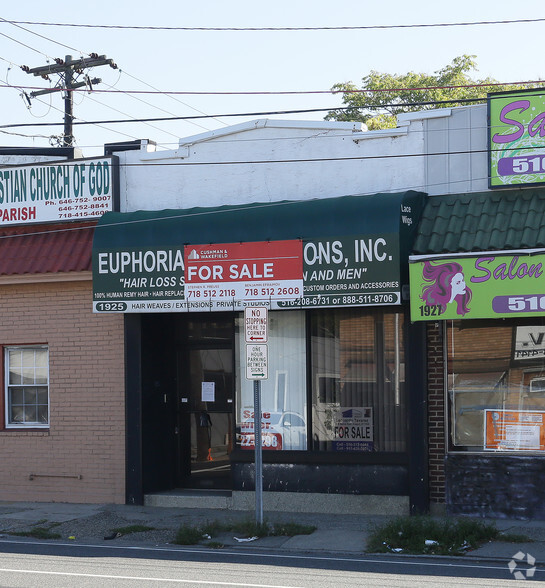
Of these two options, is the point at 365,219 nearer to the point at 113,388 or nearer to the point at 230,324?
the point at 230,324

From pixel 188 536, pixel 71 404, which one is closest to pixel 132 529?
pixel 188 536

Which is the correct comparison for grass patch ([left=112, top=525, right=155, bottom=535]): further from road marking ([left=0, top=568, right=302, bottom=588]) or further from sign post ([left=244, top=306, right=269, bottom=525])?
road marking ([left=0, top=568, right=302, bottom=588])

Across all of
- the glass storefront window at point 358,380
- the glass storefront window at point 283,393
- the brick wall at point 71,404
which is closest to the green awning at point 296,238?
the glass storefront window at point 358,380

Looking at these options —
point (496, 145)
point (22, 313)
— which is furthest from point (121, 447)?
point (496, 145)

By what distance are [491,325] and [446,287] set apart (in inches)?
42.8

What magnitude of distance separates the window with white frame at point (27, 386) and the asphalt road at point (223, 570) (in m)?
Result: 4.80

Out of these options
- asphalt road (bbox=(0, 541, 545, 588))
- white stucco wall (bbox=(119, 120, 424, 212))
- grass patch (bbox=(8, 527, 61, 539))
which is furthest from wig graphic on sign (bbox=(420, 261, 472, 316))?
grass patch (bbox=(8, 527, 61, 539))

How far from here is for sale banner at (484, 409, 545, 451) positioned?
12852 mm

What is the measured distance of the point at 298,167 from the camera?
14.5 metres

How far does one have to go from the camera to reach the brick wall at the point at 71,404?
15.3m

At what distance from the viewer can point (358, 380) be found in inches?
553

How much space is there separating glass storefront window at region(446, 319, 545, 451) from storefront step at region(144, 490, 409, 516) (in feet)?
4.36

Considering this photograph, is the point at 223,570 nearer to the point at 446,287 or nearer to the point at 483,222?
the point at 446,287

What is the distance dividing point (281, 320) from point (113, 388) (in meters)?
3.04
